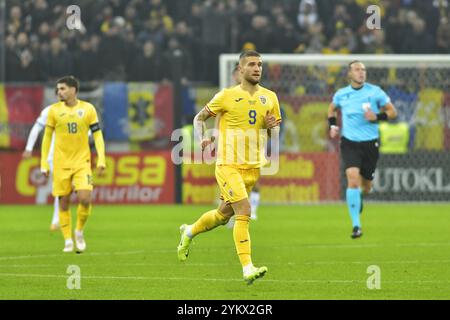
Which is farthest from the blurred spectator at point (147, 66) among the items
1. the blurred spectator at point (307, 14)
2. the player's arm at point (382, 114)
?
the player's arm at point (382, 114)

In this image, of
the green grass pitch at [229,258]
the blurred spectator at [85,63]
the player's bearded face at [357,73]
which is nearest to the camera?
the green grass pitch at [229,258]

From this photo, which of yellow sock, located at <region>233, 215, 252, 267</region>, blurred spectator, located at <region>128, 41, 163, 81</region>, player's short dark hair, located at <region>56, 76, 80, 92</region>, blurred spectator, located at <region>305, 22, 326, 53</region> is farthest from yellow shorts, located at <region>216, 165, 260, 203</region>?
blurred spectator, located at <region>305, 22, 326, 53</region>

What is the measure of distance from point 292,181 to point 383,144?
89.4 inches

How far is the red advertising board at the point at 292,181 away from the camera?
24.9 m

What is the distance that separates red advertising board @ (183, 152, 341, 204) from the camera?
24.9 m

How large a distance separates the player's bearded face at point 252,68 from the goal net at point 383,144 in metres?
13.5

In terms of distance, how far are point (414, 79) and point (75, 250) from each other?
42.3ft

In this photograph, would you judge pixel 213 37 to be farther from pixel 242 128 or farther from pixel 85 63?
pixel 242 128

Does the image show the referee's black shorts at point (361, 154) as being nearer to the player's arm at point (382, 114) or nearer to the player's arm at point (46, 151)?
the player's arm at point (382, 114)

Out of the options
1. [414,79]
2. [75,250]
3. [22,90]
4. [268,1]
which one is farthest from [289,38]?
[75,250]

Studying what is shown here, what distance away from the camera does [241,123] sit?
11.3 meters

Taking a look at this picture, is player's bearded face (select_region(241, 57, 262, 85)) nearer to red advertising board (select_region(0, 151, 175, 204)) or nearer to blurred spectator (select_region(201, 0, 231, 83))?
red advertising board (select_region(0, 151, 175, 204))

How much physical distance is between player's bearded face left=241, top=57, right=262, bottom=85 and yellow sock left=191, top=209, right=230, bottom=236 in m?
1.48

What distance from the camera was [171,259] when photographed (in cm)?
1354
